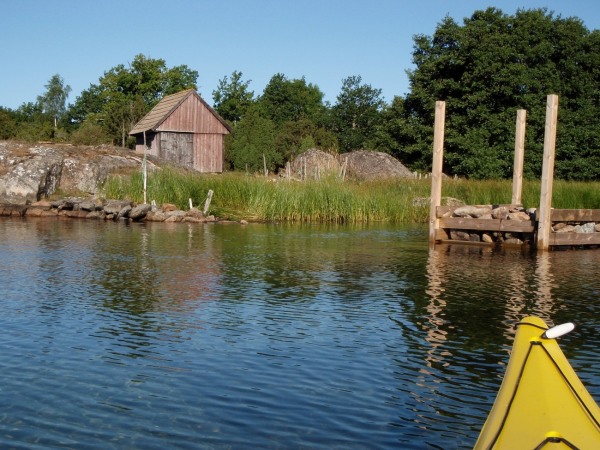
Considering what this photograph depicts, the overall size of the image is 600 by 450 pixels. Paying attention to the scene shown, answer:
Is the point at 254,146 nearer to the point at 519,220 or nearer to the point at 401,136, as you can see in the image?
the point at 401,136

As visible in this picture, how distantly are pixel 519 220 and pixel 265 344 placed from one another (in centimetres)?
1156

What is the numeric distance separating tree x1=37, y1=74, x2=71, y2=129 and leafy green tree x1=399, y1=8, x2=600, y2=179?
68767mm

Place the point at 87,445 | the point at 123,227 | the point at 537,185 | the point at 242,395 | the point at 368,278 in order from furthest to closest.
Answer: the point at 537,185
the point at 123,227
the point at 368,278
the point at 242,395
the point at 87,445

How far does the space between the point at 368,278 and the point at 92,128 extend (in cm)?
3808

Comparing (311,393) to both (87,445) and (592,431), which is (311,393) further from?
(592,431)

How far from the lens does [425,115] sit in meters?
47.0

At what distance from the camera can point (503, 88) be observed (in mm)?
42469

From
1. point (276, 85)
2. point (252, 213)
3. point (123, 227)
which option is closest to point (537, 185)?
point (252, 213)

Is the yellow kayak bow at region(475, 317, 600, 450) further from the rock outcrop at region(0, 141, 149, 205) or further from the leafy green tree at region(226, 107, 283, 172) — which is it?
the leafy green tree at region(226, 107, 283, 172)

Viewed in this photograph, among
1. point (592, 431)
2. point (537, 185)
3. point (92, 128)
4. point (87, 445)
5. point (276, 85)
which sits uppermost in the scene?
point (276, 85)

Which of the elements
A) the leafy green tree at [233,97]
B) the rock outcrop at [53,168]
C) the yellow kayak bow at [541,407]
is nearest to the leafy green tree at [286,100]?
the leafy green tree at [233,97]

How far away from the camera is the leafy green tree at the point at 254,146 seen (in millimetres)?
46219

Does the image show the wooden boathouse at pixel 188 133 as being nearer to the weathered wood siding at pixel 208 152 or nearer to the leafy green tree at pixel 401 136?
the weathered wood siding at pixel 208 152

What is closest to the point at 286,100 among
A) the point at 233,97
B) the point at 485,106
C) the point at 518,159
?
the point at 233,97
